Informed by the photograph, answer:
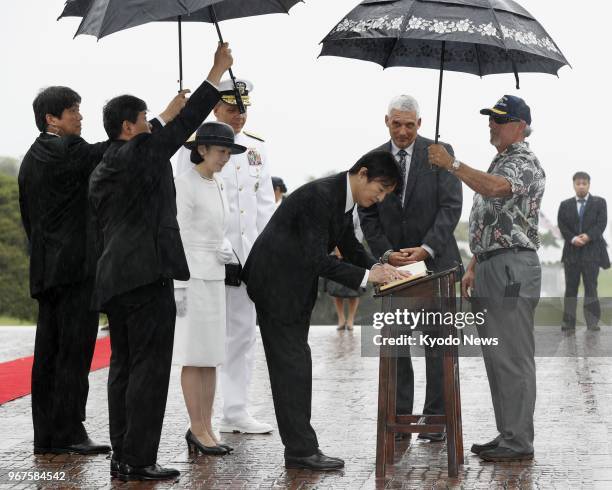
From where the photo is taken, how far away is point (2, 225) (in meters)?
22.8

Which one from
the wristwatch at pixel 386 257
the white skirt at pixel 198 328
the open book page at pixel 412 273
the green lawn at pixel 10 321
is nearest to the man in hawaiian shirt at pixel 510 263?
the wristwatch at pixel 386 257

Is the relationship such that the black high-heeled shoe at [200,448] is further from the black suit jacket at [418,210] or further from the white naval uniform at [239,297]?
the black suit jacket at [418,210]

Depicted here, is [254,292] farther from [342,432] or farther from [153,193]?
[342,432]

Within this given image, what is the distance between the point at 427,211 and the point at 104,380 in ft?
14.2

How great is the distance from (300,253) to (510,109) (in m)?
1.51

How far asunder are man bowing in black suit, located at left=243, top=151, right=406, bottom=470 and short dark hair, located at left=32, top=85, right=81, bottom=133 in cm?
146

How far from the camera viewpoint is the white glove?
7.20 metres

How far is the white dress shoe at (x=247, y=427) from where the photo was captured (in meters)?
7.91

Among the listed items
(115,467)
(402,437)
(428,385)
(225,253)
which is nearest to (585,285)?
(428,385)

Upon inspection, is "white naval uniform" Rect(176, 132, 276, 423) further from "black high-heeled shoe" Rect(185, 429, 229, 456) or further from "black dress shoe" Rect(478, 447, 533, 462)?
"black dress shoe" Rect(478, 447, 533, 462)

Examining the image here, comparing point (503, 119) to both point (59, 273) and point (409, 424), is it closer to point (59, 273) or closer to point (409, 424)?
point (409, 424)

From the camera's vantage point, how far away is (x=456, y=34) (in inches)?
253

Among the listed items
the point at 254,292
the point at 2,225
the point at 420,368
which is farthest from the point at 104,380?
the point at 2,225

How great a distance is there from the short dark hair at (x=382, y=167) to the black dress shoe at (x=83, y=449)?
2.31 m
